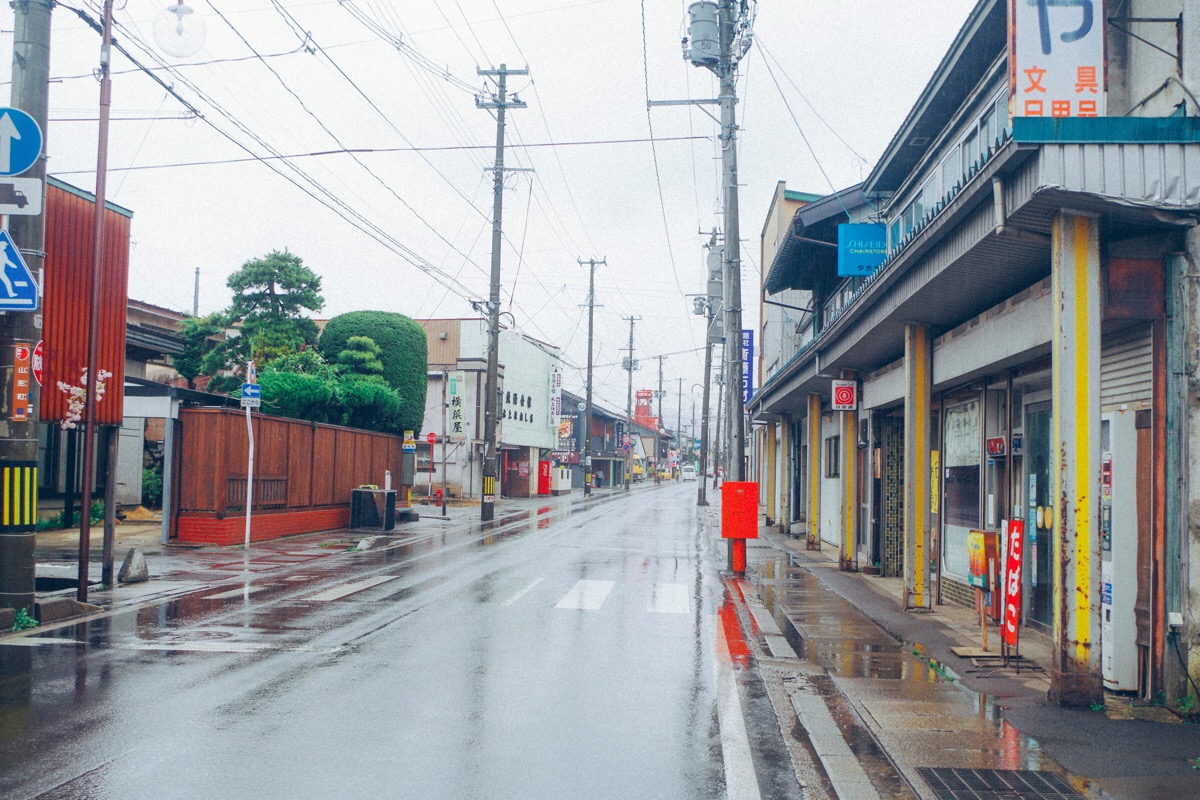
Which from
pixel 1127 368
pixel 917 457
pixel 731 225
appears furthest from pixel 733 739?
pixel 731 225

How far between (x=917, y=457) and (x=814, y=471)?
44.4ft

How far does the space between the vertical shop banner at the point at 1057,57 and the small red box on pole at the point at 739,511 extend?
1001cm

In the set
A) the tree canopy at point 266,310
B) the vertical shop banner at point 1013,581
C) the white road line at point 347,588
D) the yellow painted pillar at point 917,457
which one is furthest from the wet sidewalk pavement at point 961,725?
the tree canopy at point 266,310

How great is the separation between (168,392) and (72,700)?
46.5ft

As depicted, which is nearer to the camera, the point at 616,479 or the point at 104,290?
the point at 104,290

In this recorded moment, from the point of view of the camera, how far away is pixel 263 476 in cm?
2314

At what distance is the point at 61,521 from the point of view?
24.1 m

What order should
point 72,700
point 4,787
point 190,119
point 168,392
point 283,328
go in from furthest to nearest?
1. point 283,328
2. point 168,392
3. point 190,119
4. point 72,700
5. point 4,787

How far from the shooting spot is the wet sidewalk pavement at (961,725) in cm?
607

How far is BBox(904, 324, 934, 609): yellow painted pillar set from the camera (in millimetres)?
13188

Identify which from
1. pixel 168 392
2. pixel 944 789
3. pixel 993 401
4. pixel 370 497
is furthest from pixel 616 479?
pixel 944 789

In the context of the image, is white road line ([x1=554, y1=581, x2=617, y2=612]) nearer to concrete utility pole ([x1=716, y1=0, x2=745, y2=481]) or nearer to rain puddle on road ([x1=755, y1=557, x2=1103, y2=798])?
rain puddle on road ([x1=755, y1=557, x2=1103, y2=798])

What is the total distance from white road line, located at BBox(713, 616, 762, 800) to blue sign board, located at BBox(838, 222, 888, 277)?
9.48 m

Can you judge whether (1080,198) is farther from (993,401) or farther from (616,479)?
(616,479)
